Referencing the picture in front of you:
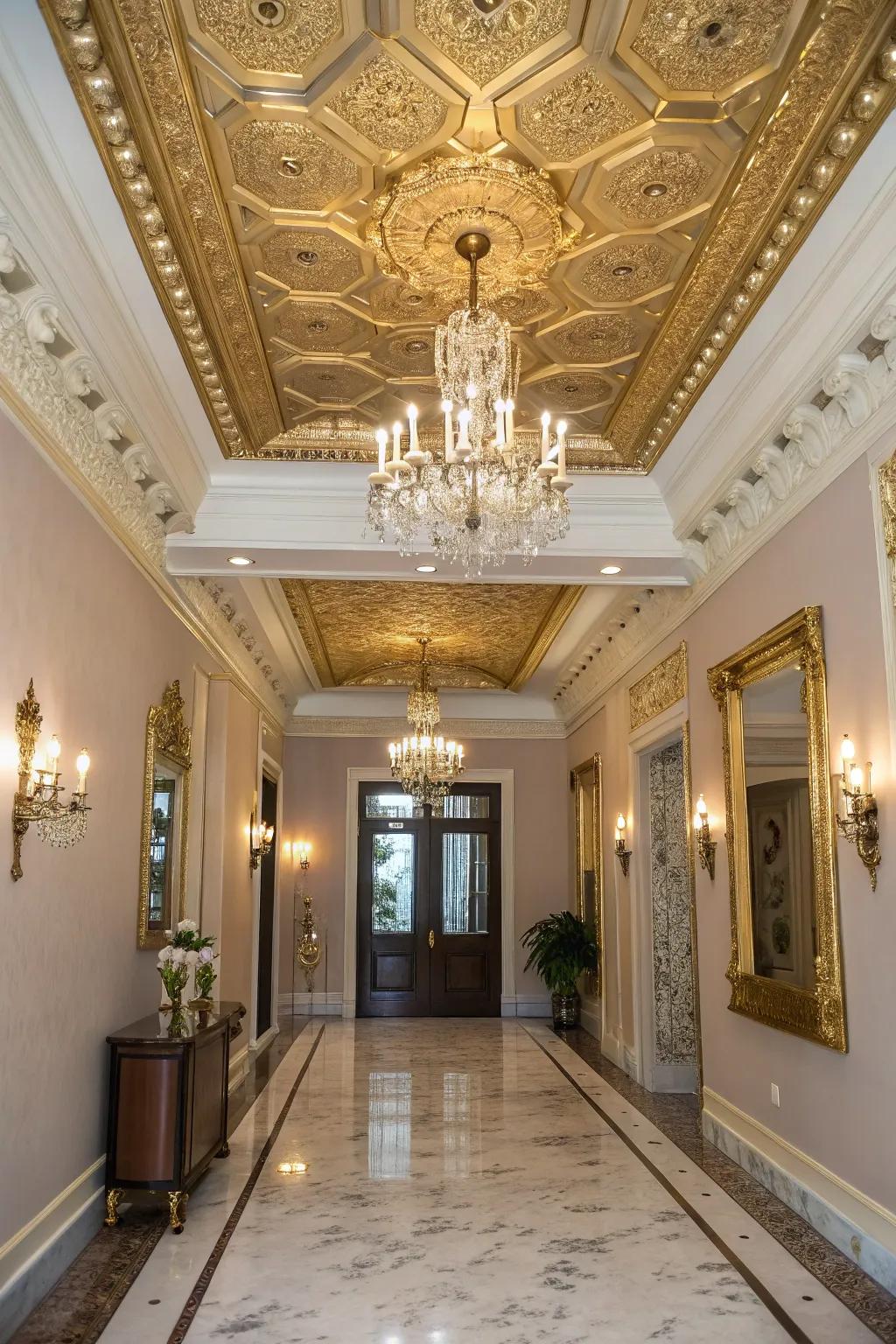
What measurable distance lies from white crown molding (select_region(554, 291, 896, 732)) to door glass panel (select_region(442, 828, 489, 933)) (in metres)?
5.27

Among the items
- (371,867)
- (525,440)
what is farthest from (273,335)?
(371,867)

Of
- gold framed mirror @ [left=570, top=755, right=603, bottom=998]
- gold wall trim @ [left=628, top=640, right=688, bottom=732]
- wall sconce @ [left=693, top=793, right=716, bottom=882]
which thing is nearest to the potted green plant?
gold framed mirror @ [left=570, top=755, right=603, bottom=998]

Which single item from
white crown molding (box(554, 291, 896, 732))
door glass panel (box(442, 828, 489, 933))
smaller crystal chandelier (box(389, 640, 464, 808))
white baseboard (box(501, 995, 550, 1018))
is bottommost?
white baseboard (box(501, 995, 550, 1018))

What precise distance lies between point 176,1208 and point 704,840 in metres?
3.46

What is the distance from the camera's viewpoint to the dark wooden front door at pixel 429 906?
40.7 feet

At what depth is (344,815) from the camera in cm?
1264

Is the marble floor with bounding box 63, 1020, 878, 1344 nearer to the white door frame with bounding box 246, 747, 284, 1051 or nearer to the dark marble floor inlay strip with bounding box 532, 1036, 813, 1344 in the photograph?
the dark marble floor inlay strip with bounding box 532, 1036, 813, 1344

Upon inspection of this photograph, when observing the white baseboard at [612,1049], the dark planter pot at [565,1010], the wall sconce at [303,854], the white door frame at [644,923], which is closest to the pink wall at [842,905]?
the white door frame at [644,923]

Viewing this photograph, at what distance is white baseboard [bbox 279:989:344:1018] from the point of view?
39.9 feet

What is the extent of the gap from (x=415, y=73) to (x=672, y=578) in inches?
151

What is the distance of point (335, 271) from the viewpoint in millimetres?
4219

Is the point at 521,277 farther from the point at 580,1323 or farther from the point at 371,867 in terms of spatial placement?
the point at 371,867

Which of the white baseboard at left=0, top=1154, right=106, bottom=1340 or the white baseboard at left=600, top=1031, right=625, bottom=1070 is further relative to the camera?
the white baseboard at left=600, top=1031, right=625, bottom=1070

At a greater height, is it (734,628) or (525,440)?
(525,440)
